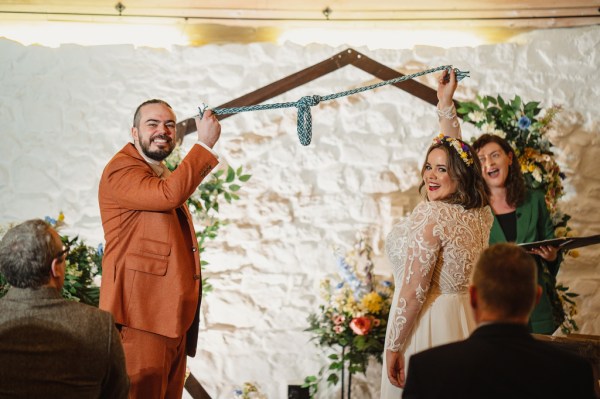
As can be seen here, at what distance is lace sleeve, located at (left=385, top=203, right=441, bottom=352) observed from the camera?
8.16 feet

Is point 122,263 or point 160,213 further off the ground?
point 160,213

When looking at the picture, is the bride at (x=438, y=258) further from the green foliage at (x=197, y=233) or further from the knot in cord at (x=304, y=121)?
the green foliage at (x=197, y=233)

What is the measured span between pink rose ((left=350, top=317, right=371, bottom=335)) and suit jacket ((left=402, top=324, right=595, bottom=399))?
216 centimetres

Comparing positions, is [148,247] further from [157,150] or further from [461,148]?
[461,148]

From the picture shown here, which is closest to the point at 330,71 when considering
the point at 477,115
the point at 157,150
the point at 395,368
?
the point at 477,115

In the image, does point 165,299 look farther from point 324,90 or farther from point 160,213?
point 324,90

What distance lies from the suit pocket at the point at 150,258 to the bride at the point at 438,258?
36.2 inches

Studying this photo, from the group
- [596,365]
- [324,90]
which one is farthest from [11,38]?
[596,365]

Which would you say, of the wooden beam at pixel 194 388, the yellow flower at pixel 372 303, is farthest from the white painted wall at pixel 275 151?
the yellow flower at pixel 372 303

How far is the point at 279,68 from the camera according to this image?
14.1 feet

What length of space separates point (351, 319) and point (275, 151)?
3.83 ft

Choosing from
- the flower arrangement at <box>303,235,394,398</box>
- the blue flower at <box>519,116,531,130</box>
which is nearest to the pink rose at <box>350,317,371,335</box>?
the flower arrangement at <box>303,235,394,398</box>

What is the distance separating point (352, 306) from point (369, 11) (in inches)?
74.8

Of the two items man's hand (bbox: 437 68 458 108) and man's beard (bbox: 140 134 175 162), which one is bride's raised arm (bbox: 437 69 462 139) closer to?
man's hand (bbox: 437 68 458 108)
